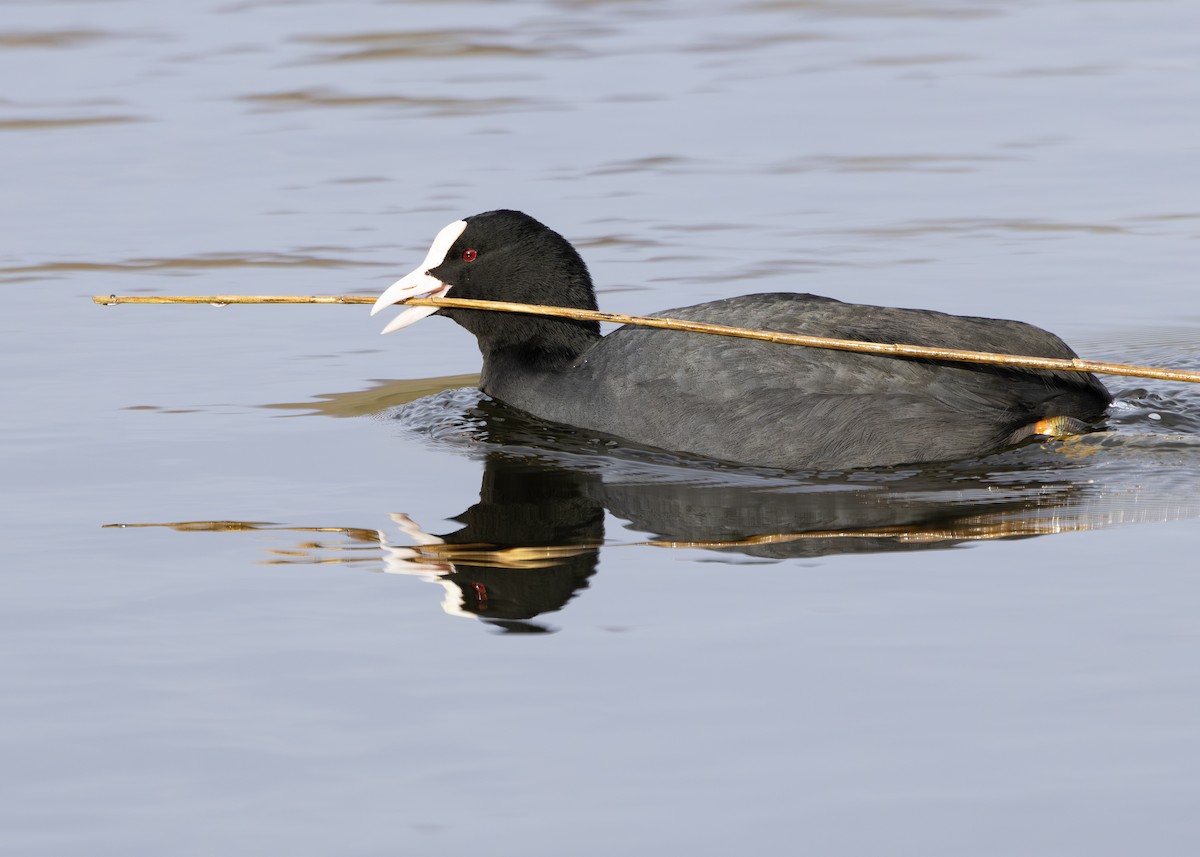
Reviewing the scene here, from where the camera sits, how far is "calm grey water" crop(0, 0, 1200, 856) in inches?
130

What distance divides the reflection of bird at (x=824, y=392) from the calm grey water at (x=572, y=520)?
0.39 feet

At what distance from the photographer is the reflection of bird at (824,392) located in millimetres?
5684

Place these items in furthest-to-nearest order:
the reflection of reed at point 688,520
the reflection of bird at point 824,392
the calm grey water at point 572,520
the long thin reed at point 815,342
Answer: the reflection of bird at point 824,392, the long thin reed at point 815,342, the reflection of reed at point 688,520, the calm grey water at point 572,520

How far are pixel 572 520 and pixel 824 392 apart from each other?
40.6 inches

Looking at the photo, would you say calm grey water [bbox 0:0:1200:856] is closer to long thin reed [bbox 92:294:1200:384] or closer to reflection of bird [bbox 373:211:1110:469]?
reflection of bird [bbox 373:211:1110:469]

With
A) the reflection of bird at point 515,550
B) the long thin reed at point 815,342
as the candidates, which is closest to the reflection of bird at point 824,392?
the long thin reed at point 815,342

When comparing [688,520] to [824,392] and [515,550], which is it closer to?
[515,550]

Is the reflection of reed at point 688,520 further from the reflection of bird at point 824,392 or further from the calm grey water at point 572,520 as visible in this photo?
the reflection of bird at point 824,392

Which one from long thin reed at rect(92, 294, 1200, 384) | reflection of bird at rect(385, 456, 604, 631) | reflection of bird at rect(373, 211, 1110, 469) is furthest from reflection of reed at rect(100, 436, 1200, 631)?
long thin reed at rect(92, 294, 1200, 384)

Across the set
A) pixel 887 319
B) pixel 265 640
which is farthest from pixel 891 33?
pixel 265 640

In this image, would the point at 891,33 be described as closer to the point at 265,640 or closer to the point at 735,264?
the point at 735,264

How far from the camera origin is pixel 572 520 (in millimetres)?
5176

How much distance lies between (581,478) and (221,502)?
1059 millimetres

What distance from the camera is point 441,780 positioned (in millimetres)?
3348
